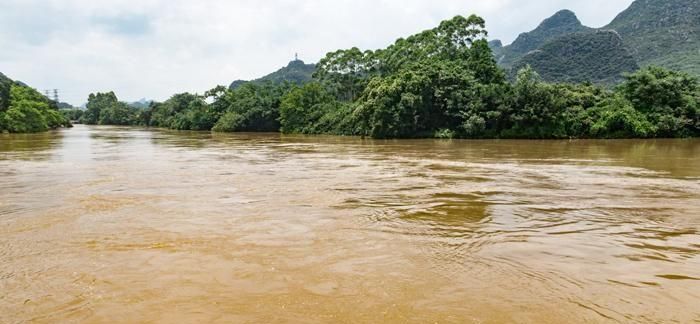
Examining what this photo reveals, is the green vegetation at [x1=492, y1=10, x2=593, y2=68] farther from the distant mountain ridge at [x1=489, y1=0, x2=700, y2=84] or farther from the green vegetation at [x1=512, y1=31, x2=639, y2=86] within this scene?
the green vegetation at [x1=512, y1=31, x2=639, y2=86]

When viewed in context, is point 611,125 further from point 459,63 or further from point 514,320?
point 514,320

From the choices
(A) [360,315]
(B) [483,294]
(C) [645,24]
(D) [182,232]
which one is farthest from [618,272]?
(C) [645,24]

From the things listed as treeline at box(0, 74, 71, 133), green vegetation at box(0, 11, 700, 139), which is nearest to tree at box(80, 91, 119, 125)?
treeline at box(0, 74, 71, 133)

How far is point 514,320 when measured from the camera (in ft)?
11.9

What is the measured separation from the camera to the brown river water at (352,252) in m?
3.90

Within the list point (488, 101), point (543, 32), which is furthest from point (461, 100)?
point (543, 32)

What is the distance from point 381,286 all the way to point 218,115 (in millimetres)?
64879

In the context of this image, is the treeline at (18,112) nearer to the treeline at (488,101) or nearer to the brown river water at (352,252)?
the treeline at (488,101)

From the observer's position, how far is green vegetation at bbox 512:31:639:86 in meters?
61.8

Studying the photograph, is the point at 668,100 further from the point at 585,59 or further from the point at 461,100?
the point at 585,59

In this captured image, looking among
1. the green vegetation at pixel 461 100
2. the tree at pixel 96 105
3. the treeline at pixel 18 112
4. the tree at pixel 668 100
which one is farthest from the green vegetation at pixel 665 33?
the tree at pixel 96 105

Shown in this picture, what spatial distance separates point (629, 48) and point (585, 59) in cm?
753

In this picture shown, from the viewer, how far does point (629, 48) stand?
67125 millimetres

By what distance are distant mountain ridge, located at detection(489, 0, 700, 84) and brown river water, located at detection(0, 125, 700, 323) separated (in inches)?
2276
